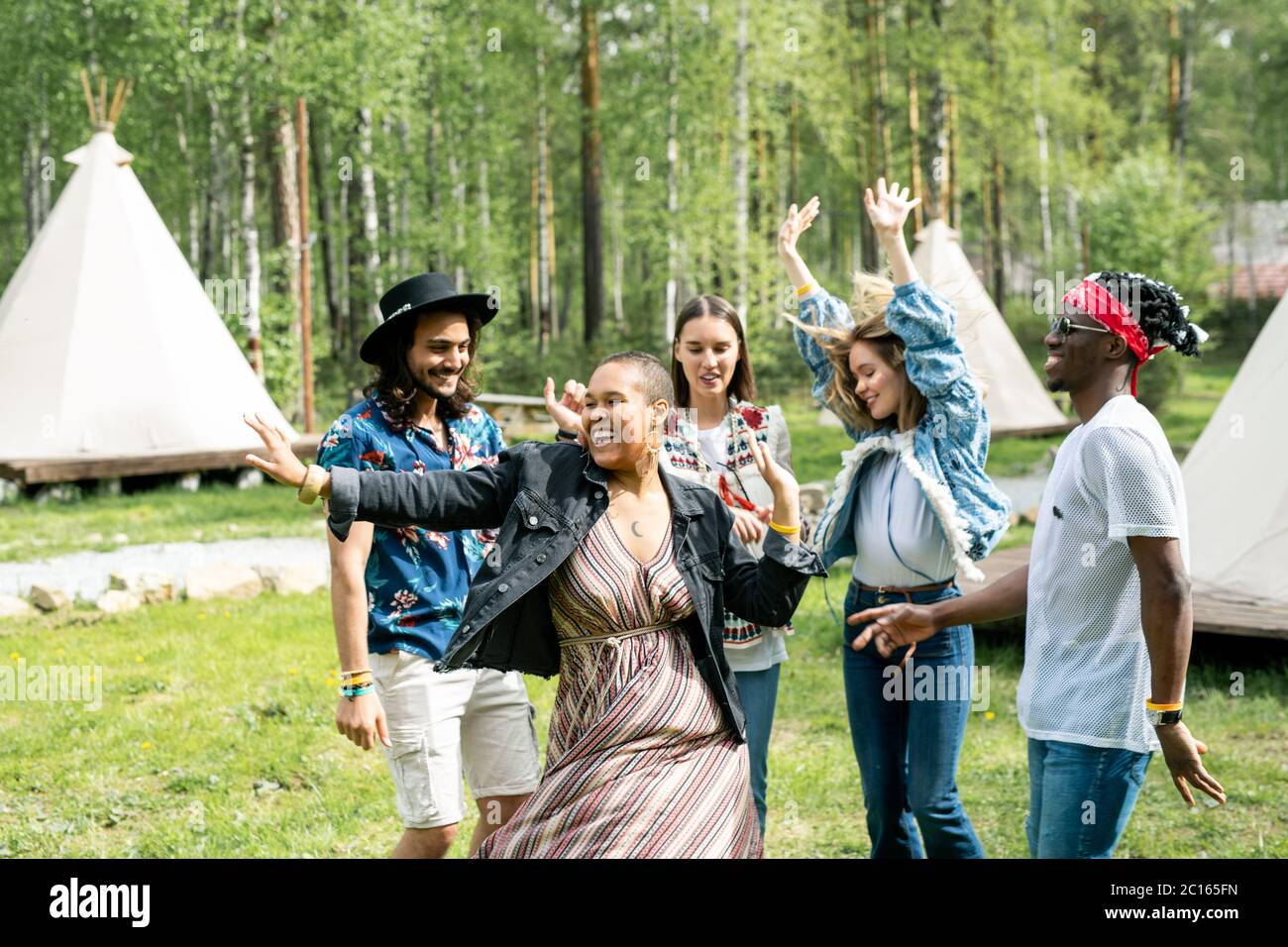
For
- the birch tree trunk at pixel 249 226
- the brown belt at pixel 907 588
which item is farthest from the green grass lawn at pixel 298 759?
the birch tree trunk at pixel 249 226

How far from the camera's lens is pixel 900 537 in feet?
11.6

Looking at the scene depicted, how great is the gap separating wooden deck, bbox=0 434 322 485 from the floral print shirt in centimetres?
881

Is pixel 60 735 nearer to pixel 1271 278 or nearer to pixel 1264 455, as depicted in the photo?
pixel 1264 455

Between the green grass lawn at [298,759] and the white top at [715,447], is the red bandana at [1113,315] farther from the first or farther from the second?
the green grass lawn at [298,759]

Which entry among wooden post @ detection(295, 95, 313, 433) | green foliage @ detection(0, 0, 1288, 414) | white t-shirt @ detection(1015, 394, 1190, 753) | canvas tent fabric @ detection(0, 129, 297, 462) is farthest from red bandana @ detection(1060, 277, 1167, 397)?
green foliage @ detection(0, 0, 1288, 414)

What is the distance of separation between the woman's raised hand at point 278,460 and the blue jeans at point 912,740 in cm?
165

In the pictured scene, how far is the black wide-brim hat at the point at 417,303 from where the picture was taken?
3.48m

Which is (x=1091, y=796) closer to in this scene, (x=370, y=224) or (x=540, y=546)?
(x=540, y=546)

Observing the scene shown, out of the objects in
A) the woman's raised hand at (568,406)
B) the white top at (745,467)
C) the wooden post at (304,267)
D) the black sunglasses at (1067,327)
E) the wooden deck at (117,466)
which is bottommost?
the wooden deck at (117,466)

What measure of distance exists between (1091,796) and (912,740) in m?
0.71

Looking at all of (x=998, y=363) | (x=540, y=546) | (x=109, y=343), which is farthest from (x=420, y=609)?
(x=998, y=363)

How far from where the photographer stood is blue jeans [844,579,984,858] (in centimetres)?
343

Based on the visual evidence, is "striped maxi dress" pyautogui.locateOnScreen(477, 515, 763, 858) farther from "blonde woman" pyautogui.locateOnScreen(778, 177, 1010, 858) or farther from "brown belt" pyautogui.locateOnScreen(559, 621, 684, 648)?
"blonde woman" pyautogui.locateOnScreen(778, 177, 1010, 858)
